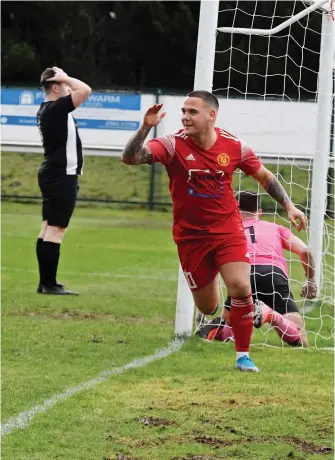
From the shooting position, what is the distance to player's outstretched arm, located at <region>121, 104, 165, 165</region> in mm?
6523

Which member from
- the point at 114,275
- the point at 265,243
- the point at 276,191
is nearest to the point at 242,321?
the point at 276,191

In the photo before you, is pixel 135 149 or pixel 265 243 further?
pixel 265 243

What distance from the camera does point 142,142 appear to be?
666 cm

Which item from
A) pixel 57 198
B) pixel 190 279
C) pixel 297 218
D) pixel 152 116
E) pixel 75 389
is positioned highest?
pixel 152 116

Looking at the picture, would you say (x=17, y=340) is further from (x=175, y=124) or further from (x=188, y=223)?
(x=175, y=124)

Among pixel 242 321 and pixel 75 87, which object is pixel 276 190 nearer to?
pixel 242 321

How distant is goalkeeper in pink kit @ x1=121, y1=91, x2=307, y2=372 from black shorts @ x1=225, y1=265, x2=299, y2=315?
1497 mm

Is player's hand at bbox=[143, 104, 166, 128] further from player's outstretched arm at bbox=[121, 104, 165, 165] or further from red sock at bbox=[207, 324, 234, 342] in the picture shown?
red sock at bbox=[207, 324, 234, 342]

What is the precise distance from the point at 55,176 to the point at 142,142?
4737 mm

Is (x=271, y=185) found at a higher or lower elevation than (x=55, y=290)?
higher

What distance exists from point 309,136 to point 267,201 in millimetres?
8278

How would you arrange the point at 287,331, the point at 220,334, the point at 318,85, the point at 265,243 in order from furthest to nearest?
the point at 318,85, the point at 265,243, the point at 220,334, the point at 287,331

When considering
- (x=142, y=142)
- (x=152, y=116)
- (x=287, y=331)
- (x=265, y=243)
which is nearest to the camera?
(x=152, y=116)

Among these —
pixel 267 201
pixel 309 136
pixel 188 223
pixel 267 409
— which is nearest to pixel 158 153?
pixel 188 223
